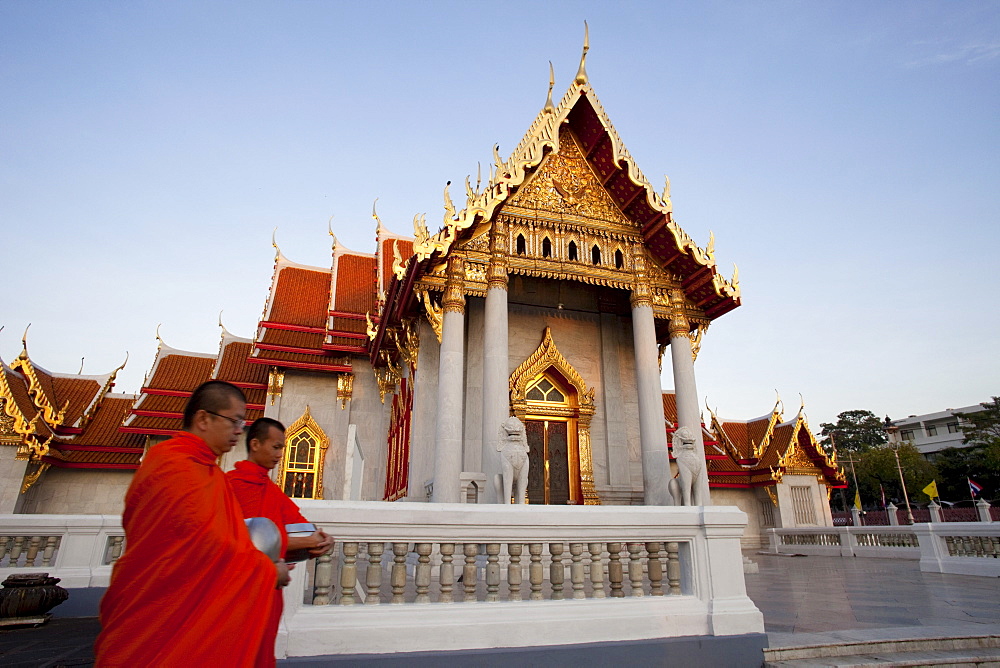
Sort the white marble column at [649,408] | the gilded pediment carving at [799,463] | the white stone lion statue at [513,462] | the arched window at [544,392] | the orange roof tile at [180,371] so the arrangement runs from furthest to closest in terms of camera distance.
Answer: the gilded pediment carving at [799,463]
the orange roof tile at [180,371]
the arched window at [544,392]
the white marble column at [649,408]
the white stone lion statue at [513,462]

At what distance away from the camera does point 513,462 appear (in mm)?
6430

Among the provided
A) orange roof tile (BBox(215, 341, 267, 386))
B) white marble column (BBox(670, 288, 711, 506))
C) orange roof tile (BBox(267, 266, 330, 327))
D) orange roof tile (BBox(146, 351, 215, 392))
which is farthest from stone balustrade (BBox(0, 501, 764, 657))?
orange roof tile (BBox(146, 351, 215, 392))

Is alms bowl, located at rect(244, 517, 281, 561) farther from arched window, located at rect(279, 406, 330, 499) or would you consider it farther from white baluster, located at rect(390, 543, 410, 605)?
arched window, located at rect(279, 406, 330, 499)

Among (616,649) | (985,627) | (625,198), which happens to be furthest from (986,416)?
(616,649)

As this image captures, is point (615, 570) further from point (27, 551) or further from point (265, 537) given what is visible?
point (27, 551)

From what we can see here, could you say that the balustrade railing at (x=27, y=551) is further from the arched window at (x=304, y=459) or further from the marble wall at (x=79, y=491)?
the marble wall at (x=79, y=491)

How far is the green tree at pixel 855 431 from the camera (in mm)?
54875

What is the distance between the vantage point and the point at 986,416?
117 feet

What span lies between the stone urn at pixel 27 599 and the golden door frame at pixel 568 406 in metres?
6.19

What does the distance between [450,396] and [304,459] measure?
6.38 m

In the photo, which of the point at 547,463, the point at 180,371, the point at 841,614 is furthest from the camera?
the point at 180,371

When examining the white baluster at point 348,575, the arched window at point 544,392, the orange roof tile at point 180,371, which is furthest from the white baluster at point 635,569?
the orange roof tile at point 180,371

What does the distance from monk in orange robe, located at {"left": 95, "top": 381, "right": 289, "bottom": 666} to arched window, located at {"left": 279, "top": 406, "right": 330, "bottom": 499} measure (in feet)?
37.9

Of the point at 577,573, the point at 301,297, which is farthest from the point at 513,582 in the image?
the point at 301,297
